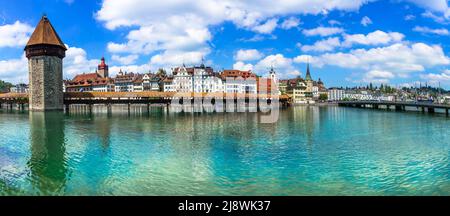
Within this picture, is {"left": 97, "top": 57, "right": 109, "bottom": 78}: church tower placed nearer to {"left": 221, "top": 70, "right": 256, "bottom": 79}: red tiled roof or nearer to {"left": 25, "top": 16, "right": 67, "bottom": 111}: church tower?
{"left": 221, "top": 70, "right": 256, "bottom": 79}: red tiled roof

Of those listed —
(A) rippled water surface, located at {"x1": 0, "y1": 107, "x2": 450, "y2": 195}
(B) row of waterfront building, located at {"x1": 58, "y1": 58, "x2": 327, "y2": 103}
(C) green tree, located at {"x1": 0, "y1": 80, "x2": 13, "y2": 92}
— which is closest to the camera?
(A) rippled water surface, located at {"x1": 0, "y1": 107, "x2": 450, "y2": 195}

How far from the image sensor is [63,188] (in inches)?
326

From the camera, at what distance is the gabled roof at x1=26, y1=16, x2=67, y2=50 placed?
141 feet

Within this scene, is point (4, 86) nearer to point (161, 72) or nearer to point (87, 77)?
point (87, 77)

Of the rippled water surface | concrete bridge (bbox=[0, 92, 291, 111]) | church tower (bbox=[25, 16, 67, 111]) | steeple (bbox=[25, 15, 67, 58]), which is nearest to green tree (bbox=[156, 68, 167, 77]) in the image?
concrete bridge (bbox=[0, 92, 291, 111])

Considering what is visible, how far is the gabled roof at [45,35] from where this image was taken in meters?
42.9

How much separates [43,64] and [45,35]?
365cm

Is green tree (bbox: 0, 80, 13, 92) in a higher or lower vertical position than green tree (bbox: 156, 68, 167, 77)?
lower

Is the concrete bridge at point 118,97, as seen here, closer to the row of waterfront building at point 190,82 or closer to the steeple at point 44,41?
the steeple at point 44,41

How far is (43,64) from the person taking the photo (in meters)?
43.2

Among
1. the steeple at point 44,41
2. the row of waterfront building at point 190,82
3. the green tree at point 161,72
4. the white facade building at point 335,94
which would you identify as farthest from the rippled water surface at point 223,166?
the white facade building at point 335,94

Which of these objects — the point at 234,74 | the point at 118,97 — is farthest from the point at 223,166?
the point at 234,74
